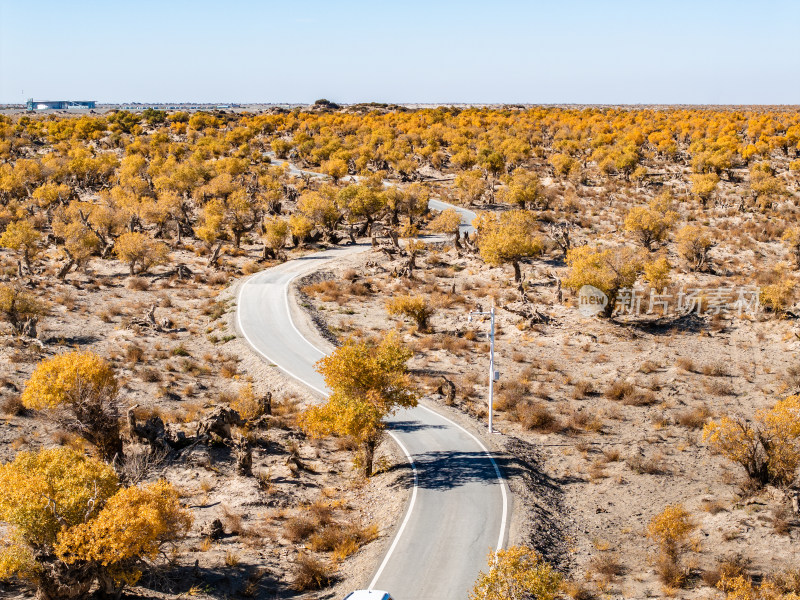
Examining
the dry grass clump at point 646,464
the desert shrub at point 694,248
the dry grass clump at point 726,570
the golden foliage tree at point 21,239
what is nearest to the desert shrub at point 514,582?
the dry grass clump at point 726,570

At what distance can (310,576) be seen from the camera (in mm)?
19719

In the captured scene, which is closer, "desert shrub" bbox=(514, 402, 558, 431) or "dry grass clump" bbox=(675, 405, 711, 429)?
"dry grass clump" bbox=(675, 405, 711, 429)

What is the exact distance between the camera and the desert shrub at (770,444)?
23422 millimetres

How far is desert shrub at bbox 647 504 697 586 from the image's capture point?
63.1 ft

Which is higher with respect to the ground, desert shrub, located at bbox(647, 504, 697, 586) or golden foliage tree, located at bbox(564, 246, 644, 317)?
golden foliage tree, located at bbox(564, 246, 644, 317)

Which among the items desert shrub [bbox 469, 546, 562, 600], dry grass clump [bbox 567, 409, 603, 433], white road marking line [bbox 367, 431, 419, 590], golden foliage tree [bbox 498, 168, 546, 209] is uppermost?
golden foliage tree [bbox 498, 168, 546, 209]

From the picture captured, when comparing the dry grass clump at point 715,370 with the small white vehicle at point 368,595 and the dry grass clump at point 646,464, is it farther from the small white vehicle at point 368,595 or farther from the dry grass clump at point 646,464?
the small white vehicle at point 368,595

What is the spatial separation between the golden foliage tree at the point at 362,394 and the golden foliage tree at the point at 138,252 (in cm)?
3527

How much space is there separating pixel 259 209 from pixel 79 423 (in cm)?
5549

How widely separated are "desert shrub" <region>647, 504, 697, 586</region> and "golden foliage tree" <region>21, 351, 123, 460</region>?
68.8ft

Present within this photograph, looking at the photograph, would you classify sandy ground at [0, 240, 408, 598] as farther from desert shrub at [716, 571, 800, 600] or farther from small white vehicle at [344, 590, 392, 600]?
desert shrub at [716, 571, 800, 600]

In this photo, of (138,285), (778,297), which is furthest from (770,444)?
(138,285)

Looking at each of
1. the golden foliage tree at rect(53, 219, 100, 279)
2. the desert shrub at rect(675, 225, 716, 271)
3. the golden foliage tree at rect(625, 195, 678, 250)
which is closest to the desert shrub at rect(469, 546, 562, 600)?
the desert shrub at rect(675, 225, 716, 271)

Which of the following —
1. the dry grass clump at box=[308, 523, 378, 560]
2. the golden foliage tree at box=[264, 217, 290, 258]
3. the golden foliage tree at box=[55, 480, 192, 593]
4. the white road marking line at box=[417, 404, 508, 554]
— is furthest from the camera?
the golden foliage tree at box=[264, 217, 290, 258]
